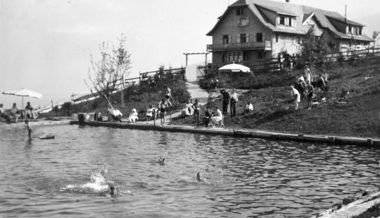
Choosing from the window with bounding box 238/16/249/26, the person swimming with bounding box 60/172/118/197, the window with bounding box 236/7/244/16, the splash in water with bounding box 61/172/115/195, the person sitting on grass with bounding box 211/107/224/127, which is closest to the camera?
the person swimming with bounding box 60/172/118/197

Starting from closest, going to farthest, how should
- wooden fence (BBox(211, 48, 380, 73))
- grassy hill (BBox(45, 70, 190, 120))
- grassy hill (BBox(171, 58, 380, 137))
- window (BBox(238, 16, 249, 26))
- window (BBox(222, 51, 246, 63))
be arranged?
grassy hill (BBox(171, 58, 380, 137))
grassy hill (BBox(45, 70, 190, 120))
wooden fence (BBox(211, 48, 380, 73))
window (BBox(222, 51, 246, 63))
window (BBox(238, 16, 249, 26))

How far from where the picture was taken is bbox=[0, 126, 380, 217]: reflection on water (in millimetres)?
14172

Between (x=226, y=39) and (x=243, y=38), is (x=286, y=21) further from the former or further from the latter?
(x=226, y=39)

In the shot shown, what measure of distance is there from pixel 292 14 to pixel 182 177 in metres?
52.3

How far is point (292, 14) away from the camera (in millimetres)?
66812

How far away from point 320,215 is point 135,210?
16.0 feet

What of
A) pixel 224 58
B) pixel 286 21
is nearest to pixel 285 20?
pixel 286 21

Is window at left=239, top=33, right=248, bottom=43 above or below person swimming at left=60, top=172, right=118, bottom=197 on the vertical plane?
above

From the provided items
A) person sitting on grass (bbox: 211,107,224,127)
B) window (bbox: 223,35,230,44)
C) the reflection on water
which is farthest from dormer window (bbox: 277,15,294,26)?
the reflection on water

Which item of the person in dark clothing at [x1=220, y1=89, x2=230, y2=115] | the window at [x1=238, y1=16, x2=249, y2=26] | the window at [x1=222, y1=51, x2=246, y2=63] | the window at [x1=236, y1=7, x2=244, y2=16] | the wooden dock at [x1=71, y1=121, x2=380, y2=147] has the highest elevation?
the window at [x1=236, y1=7, x2=244, y2=16]

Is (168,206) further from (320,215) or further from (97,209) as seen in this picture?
(320,215)

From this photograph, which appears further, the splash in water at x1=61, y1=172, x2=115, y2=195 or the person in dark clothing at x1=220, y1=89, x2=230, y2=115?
the person in dark clothing at x1=220, y1=89, x2=230, y2=115

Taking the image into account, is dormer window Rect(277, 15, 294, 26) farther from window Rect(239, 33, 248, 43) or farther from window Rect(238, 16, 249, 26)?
window Rect(239, 33, 248, 43)

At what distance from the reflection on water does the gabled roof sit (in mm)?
39114
